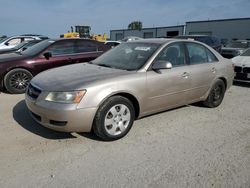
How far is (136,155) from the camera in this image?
3.30 m

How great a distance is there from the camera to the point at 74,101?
3289 mm

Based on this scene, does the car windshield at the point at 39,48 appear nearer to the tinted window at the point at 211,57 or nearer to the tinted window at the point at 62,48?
the tinted window at the point at 62,48

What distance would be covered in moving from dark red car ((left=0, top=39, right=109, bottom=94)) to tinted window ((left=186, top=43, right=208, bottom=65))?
342 cm

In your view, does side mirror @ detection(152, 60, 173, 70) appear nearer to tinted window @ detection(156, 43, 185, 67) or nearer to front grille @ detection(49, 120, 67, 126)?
tinted window @ detection(156, 43, 185, 67)

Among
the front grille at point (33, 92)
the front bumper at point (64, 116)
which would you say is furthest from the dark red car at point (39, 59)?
the front bumper at point (64, 116)

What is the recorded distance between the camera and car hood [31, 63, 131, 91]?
11.2ft

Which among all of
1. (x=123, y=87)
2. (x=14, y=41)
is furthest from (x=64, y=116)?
(x=14, y=41)

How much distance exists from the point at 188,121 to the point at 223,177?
5.95 feet

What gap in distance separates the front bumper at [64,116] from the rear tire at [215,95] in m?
2.97

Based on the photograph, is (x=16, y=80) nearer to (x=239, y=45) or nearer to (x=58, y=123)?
(x=58, y=123)

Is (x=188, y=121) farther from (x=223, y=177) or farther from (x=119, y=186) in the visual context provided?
(x=119, y=186)

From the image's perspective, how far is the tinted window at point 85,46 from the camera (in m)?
7.29

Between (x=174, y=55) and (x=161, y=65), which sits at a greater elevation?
(x=174, y=55)

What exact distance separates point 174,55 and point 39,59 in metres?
3.80
